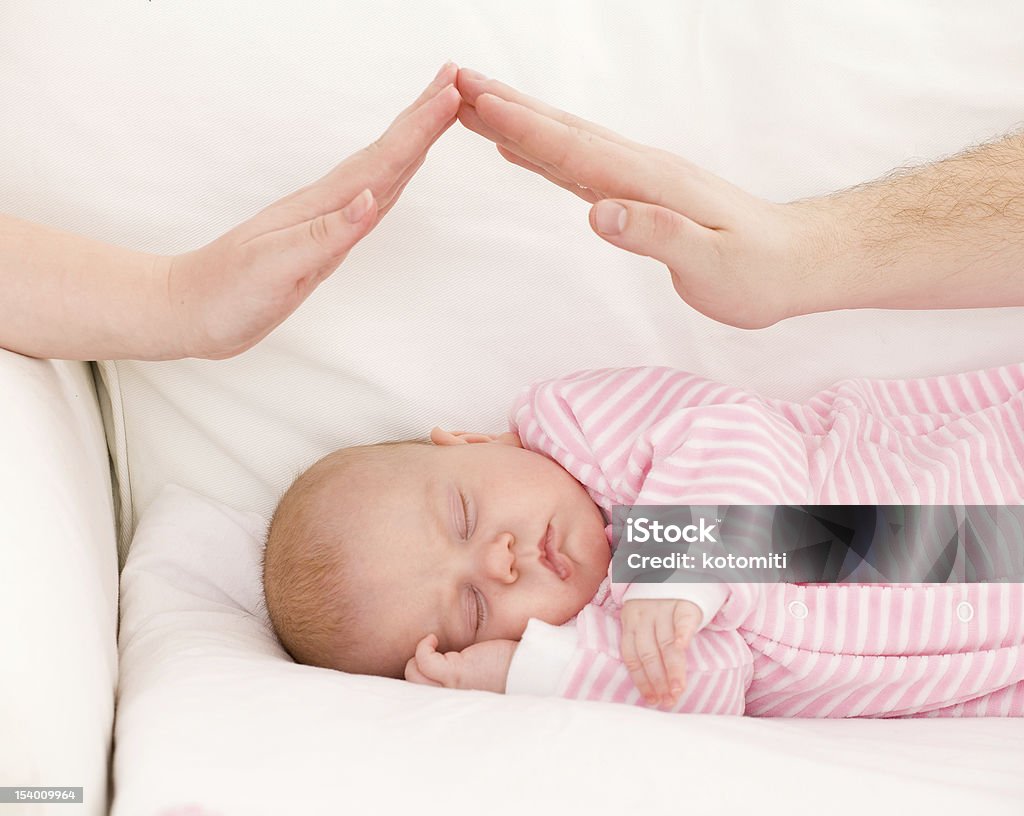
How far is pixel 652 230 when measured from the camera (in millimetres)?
1047

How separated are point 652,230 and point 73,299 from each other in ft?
2.21

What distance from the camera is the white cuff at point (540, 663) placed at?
3.72 ft

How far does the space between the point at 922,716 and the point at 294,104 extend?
3.76 ft

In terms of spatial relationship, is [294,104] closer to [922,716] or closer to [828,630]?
[828,630]

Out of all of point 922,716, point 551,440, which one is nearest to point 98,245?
point 551,440

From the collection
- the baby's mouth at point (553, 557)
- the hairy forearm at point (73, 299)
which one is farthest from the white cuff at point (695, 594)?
the hairy forearm at point (73, 299)

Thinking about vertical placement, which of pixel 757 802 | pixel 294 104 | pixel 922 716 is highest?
pixel 294 104

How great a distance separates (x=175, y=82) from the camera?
1.37 meters

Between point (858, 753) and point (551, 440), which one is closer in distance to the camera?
point (858, 753)

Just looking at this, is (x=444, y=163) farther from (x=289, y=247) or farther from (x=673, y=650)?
(x=673, y=650)

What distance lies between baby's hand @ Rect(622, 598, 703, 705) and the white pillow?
0.26ft

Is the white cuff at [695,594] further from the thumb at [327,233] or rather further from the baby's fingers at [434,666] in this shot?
the thumb at [327,233]

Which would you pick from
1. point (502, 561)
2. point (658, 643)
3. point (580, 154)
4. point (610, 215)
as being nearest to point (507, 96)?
point (580, 154)

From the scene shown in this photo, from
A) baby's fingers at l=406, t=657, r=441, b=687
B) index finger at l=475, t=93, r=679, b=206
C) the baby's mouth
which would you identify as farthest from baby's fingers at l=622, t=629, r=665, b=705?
index finger at l=475, t=93, r=679, b=206
